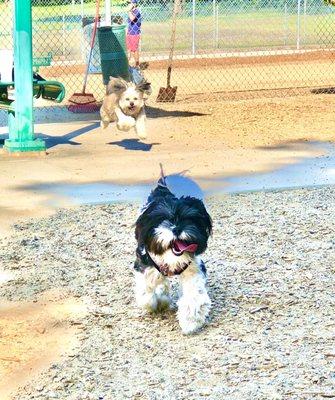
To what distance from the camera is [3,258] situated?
718cm

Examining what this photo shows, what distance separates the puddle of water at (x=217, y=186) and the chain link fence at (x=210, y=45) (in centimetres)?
429

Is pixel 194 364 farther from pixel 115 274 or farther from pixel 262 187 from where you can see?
pixel 262 187

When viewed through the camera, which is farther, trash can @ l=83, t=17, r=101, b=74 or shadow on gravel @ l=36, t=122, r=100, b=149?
trash can @ l=83, t=17, r=101, b=74

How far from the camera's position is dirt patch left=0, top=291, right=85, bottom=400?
517 cm

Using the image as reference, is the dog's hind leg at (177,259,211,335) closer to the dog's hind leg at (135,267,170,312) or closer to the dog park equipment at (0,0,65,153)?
the dog's hind leg at (135,267,170,312)

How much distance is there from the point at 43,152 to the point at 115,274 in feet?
15.5

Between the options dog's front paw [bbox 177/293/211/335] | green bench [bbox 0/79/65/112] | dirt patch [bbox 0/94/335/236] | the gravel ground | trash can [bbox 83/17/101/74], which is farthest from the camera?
trash can [bbox 83/17/101/74]

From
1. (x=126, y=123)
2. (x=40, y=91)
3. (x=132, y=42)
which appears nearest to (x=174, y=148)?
(x=126, y=123)

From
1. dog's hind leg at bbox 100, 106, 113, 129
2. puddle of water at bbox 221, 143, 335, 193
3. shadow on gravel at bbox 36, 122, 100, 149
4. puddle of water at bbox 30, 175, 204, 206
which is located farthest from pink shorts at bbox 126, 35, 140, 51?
puddle of water at bbox 30, 175, 204, 206

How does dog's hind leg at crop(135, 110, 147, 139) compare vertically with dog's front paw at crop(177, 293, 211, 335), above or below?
below

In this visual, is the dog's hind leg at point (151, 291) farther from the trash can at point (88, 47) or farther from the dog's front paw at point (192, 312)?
the trash can at point (88, 47)

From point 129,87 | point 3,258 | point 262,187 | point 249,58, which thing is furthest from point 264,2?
point 3,258

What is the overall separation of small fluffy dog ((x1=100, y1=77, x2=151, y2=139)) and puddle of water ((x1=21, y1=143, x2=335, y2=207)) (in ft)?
7.42

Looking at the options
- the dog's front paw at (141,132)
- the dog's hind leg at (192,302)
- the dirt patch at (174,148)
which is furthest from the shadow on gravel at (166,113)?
the dog's hind leg at (192,302)
